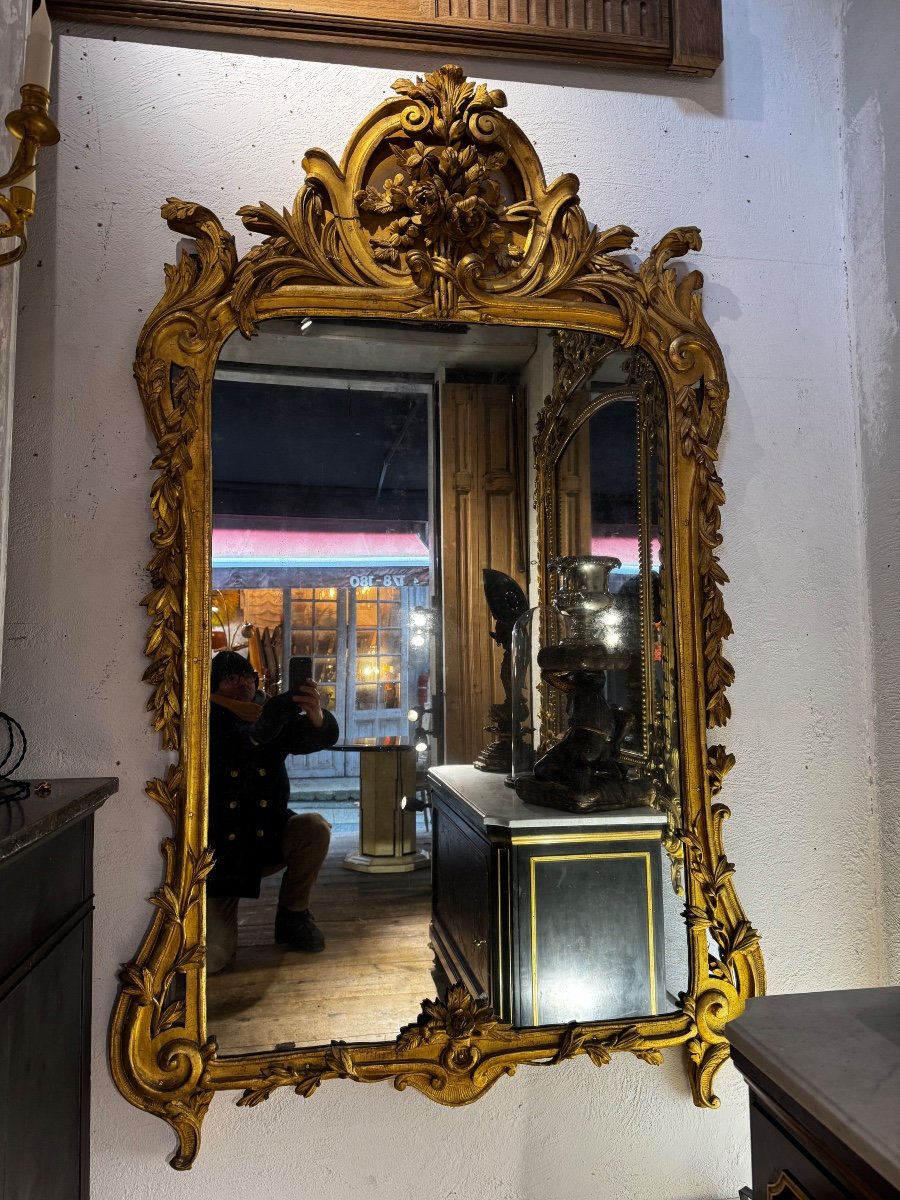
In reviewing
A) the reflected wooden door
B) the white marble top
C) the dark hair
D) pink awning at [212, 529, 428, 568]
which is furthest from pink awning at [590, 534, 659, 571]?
the dark hair

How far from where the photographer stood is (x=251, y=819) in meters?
1.38

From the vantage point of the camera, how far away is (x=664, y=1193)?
1472 mm

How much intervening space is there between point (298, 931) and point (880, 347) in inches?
59.4

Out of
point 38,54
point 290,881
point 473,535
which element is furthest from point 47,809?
point 38,54

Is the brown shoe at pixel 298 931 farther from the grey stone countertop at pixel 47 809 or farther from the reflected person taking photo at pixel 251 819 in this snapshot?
the grey stone countertop at pixel 47 809

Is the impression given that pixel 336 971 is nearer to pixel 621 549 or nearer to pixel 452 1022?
pixel 452 1022

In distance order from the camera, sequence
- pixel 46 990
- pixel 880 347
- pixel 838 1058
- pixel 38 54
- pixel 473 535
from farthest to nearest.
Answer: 1. pixel 880 347
2. pixel 473 535
3. pixel 46 990
4. pixel 38 54
5. pixel 838 1058

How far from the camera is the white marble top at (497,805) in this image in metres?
1.41

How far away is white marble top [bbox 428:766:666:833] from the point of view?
141 cm

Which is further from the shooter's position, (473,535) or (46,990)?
(473,535)

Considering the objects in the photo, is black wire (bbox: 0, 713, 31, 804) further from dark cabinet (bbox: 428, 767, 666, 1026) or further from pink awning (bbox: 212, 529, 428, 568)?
dark cabinet (bbox: 428, 767, 666, 1026)

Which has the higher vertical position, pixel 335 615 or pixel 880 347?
pixel 880 347

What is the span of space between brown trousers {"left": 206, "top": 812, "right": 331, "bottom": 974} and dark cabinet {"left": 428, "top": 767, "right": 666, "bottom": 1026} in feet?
0.67

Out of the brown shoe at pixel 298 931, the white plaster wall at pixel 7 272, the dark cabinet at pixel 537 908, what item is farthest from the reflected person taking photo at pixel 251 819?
the white plaster wall at pixel 7 272
